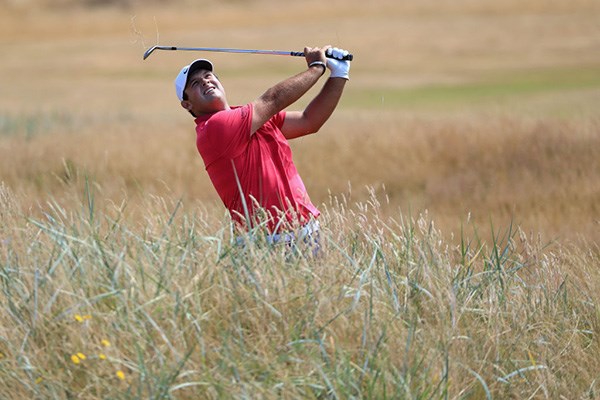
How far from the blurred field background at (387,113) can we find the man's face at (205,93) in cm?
42

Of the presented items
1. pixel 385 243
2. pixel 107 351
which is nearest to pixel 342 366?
pixel 107 351

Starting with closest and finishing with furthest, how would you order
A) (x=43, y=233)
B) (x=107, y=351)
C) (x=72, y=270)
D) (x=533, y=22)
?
1. (x=107, y=351)
2. (x=72, y=270)
3. (x=43, y=233)
4. (x=533, y=22)

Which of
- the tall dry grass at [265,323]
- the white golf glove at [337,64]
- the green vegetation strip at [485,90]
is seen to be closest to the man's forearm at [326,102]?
the white golf glove at [337,64]

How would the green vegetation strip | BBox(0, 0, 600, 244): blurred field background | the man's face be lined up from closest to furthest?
1. the man's face
2. BBox(0, 0, 600, 244): blurred field background
3. the green vegetation strip

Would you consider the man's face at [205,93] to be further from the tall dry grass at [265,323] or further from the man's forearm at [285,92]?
the tall dry grass at [265,323]

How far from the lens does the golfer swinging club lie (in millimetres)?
5328

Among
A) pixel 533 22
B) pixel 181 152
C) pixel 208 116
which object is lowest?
pixel 533 22

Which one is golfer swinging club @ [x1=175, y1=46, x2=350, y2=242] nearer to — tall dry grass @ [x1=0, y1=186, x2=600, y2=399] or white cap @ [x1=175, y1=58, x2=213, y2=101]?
white cap @ [x1=175, y1=58, x2=213, y2=101]

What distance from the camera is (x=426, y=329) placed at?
4688 millimetres

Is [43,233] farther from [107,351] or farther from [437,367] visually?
[437,367]

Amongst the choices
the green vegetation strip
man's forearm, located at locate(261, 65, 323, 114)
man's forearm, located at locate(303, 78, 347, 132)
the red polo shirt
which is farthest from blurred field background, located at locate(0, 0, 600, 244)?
man's forearm, located at locate(261, 65, 323, 114)

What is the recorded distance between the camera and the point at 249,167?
5.40 meters

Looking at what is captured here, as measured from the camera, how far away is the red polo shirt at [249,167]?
5.33 meters

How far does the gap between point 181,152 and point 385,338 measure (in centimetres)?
1000
